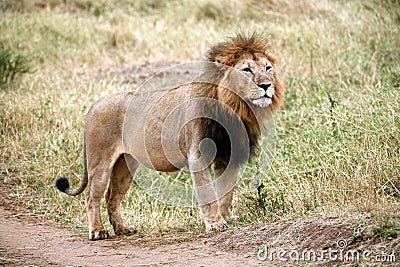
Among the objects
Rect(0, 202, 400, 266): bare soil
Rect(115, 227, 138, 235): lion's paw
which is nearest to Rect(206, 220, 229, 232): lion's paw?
Rect(0, 202, 400, 266): bare soil

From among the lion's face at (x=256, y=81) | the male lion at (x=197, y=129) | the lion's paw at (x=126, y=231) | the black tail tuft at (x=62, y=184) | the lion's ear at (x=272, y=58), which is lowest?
the lion's paw at (x=126, y=231)

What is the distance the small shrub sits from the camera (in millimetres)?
9622

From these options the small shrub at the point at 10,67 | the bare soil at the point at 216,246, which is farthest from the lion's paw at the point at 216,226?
the small shrub at the point at 10,67

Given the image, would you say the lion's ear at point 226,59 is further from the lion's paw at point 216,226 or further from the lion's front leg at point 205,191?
the lion's paw at point 216,226

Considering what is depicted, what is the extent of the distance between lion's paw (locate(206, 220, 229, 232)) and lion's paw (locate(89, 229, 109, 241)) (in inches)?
42.9

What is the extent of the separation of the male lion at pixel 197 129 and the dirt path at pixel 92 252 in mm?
329

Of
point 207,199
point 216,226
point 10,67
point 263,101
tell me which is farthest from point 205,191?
point 10,67

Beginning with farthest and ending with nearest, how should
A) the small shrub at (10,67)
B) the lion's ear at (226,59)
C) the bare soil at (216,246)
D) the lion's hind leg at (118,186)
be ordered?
the small shrub at (10,67), the lion's hind leg at (118,186), the lion's ear at (226,59), the bare soil at (216,246)

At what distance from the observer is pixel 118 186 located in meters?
5.94

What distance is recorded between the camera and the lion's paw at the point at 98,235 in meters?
5.56

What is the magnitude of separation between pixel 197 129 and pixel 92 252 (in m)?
1.34

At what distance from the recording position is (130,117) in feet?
18.7

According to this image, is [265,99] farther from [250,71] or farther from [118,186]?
[118,186]

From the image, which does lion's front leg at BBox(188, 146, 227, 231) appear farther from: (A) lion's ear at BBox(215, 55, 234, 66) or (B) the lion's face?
(A) lion's ear at BBox(215, 55, 234, 66)
